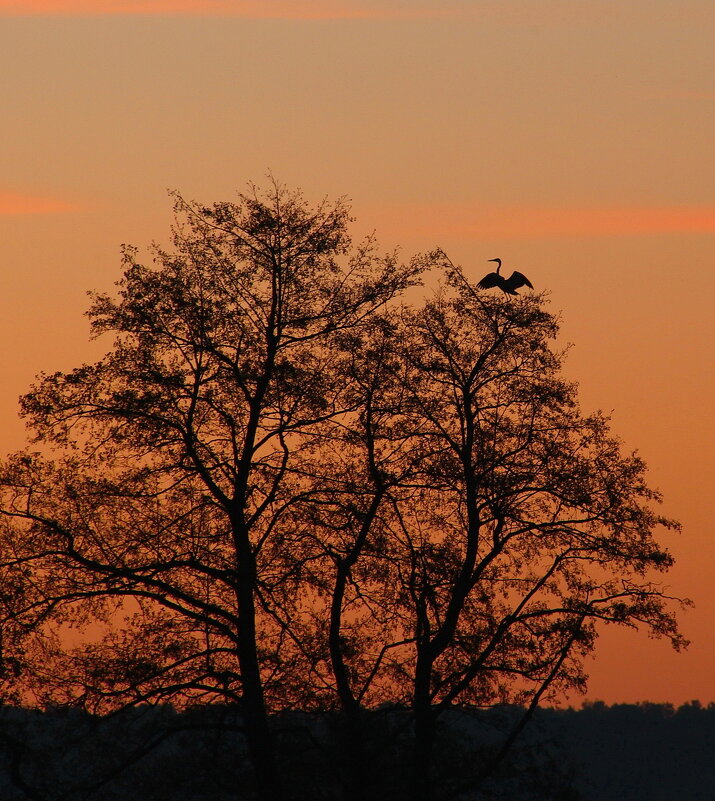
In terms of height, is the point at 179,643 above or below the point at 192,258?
below

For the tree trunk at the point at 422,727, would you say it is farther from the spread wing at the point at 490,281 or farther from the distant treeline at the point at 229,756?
the spread wing at the point at 490,281

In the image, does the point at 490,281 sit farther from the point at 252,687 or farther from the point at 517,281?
the point at 252,687

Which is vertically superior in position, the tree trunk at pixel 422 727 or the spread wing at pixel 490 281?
the spread wing at pixel 490 281

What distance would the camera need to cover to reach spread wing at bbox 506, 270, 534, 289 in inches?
1380

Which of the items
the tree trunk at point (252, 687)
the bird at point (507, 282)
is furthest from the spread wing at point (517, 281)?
the tree trunk at point (252, 687)

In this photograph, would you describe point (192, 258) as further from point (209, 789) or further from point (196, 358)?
point (209, 789)

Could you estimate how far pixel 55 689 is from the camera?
3219cm

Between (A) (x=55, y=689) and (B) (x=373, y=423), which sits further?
(B) (x=373, y=423)

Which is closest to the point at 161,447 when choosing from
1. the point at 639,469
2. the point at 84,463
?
the point at 84,463

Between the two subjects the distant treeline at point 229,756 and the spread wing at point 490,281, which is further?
the spread wing at point 490,281

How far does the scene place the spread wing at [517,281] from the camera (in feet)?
115

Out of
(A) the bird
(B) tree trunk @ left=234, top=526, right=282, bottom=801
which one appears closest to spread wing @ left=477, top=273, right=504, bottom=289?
(A) the bird

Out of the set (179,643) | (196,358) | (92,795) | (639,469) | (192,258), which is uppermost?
(192,258)

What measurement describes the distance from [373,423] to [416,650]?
4737mm
